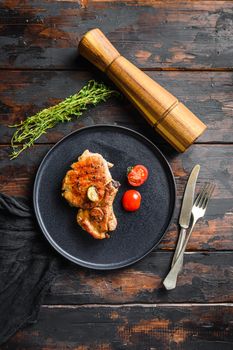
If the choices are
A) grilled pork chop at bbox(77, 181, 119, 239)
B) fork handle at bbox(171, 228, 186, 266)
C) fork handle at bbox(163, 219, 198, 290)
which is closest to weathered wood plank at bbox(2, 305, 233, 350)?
fork handle at bbox(163, 219, 198, 290)

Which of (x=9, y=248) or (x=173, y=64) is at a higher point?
(x=173, y=64)

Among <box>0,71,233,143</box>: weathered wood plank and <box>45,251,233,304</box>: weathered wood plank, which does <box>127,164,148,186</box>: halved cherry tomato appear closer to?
<box>0,71,233,143</box>: weathered wood plank

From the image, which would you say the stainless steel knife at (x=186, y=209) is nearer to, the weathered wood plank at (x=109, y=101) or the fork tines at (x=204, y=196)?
the fork tines at (x=204, y=196)

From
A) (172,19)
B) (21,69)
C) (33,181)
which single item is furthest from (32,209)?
(172,19)

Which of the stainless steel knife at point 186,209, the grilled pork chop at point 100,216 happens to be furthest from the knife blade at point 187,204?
the grilled pork chop at point 100,216

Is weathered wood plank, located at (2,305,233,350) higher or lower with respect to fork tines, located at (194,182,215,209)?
lower

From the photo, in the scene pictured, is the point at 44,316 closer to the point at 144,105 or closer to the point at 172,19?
the point at 144,105

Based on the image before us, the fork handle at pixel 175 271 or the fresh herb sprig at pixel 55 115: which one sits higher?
the fresh herb sprig at pixel 55 115

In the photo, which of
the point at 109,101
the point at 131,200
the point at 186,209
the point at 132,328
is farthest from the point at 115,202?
the point at 132,328
